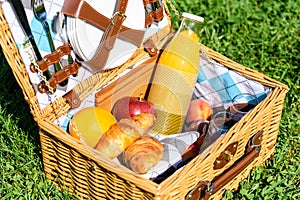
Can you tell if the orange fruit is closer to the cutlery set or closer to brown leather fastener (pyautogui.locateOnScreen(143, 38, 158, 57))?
the cutlery set

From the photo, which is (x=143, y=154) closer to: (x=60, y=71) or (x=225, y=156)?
(x=225, y=156)

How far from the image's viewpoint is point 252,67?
254 cm

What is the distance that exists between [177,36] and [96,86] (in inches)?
11.5

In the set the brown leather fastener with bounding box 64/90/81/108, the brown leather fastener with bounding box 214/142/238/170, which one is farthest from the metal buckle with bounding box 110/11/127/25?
the brown leather fastener with bounding box 214/142/238/170

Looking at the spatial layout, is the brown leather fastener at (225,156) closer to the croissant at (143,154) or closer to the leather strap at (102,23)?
the croissant at (143,154)

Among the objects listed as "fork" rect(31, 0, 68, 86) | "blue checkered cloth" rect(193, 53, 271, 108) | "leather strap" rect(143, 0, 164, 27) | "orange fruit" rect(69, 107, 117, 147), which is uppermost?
"fork" rect(31, 0, 68, 86)

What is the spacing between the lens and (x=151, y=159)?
1776 millimetres

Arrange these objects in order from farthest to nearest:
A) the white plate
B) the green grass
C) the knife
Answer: the green grass, the white plate, the knife

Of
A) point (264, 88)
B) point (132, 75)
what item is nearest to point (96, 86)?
point (132, 75)

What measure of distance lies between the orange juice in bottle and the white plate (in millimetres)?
115

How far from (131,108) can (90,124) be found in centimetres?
15

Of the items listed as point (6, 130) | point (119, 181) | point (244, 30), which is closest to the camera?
point (119, 181)

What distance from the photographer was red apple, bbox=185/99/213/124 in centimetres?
197

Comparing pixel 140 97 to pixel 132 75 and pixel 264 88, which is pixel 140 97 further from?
pixel 264 88
